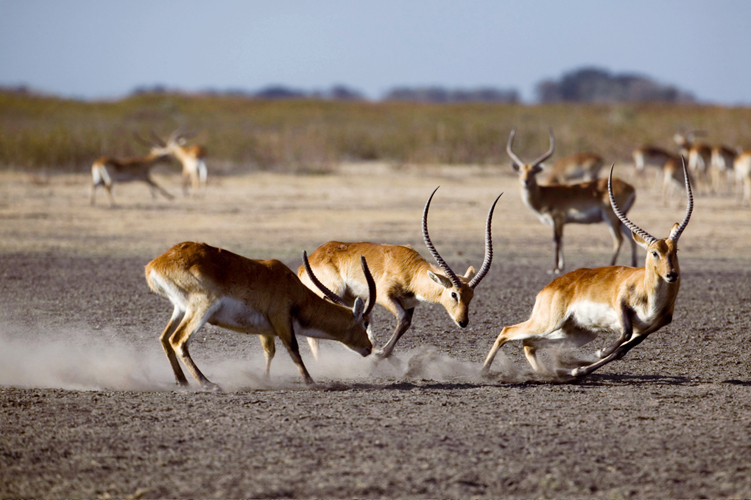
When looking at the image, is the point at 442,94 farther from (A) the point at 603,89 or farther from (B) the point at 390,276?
(B) the point at 390,276

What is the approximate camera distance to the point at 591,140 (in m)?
34.8

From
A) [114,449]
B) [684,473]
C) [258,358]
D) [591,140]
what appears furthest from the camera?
[591,140]

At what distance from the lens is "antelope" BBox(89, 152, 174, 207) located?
22.8 m

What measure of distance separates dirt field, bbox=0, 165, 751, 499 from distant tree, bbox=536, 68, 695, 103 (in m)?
110

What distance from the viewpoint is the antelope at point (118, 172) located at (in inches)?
896

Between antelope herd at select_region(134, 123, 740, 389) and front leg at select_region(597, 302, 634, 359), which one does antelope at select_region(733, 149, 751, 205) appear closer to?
antelope herd at select_region(134, 123, 740, 389)

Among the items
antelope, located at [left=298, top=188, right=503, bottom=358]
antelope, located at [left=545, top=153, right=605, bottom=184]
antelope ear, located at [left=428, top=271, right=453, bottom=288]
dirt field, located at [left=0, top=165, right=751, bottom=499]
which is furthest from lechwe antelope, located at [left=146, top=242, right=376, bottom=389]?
antelope, located at [left=545, top=153, right=605, bottom=184]

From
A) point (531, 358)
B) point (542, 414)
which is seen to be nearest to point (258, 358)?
point (531, 358)

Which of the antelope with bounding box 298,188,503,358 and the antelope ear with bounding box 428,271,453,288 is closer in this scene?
the antelope ear with bounding box 428,271,453,288

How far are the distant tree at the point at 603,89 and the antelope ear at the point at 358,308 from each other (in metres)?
113

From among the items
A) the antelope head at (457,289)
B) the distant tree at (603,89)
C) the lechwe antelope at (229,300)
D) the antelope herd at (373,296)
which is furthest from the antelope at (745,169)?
the distant tree at (603,89)

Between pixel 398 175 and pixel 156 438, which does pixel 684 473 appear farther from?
pixel 398 175

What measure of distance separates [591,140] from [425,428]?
100 ft

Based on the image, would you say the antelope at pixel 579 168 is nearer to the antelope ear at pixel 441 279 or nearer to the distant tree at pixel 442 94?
the antelope ear at pixel 441 279
